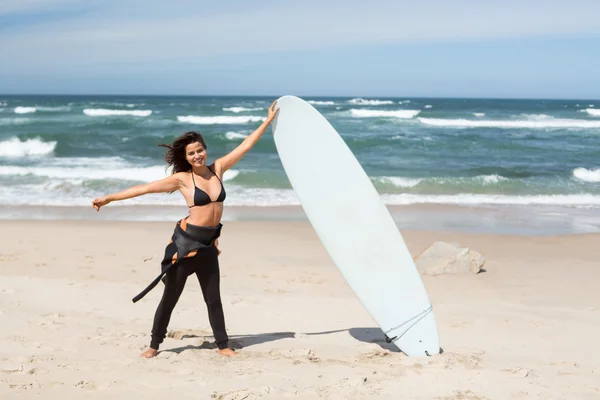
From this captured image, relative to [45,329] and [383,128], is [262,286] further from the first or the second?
[383,128]

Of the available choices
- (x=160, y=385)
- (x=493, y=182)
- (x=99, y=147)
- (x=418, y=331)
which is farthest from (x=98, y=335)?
(x=99, y=147)

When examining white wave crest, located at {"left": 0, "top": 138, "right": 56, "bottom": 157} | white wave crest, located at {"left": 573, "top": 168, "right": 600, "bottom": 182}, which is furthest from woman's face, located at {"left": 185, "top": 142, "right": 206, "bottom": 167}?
white wave crest, located at {"left": 0, "top": 138, "right": 56, "bottom": 157}

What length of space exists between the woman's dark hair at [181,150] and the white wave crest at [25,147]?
19357 mm

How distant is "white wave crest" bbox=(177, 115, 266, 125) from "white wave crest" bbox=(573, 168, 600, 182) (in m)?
21.5

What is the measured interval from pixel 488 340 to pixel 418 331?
2.34 feet

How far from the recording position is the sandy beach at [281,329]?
11.7ft

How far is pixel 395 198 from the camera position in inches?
510

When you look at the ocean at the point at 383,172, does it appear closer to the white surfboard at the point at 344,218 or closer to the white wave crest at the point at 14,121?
the white wave crest at the point at 14,121

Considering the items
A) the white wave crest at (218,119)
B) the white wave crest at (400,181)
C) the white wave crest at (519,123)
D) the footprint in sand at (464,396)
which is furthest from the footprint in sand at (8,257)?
the white wave crest at (519,123)

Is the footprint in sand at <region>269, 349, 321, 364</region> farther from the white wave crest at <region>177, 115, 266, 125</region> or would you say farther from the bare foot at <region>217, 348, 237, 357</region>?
the white wave crest at <region>177, 115, 266, 125</region>

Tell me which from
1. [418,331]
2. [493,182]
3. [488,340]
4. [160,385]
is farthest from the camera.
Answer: [493,182]

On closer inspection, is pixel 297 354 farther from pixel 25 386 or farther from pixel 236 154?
pixel 25 386

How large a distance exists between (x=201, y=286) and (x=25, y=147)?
840 inches

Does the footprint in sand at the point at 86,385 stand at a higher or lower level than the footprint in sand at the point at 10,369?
lower
